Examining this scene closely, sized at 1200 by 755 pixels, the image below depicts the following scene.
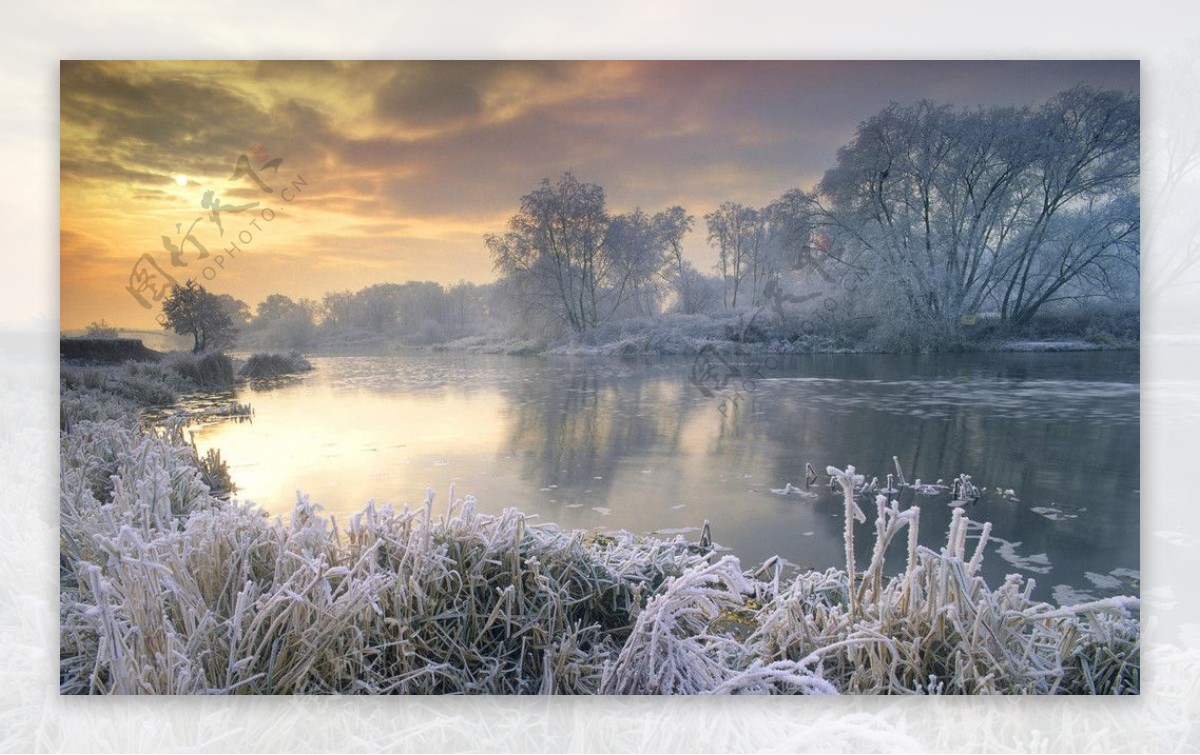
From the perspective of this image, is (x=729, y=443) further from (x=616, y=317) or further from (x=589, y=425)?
(x=616, y=317)

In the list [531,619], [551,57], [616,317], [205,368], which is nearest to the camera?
[531,619]

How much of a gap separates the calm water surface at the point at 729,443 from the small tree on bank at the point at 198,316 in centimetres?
22

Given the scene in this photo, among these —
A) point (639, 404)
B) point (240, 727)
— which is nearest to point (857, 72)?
point (639, 404)

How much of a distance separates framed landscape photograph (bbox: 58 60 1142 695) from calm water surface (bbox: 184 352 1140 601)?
0.04ft

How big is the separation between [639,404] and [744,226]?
0.70 metres

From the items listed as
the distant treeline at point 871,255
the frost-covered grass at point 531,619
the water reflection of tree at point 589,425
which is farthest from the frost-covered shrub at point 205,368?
the water reflection of tree at point 589,425

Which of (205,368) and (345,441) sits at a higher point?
(205,368)

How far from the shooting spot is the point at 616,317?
9.69 feet

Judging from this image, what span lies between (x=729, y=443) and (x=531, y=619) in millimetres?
885

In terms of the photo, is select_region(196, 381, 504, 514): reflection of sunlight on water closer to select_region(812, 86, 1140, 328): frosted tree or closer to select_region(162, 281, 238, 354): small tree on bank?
select_region(162, 281, 238, 354): small tree on bank

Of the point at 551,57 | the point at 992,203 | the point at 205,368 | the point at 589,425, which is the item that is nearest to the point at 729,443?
the point at 589,425

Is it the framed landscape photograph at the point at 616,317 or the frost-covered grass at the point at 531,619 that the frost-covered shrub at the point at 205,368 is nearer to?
the framed landscape photograph at the point at 616,317

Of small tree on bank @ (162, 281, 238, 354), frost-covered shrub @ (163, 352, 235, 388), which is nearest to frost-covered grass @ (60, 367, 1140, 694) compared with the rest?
frost-covered shrub @ (163, 352, 235, 388)

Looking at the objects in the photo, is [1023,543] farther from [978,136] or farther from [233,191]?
[233,191]
